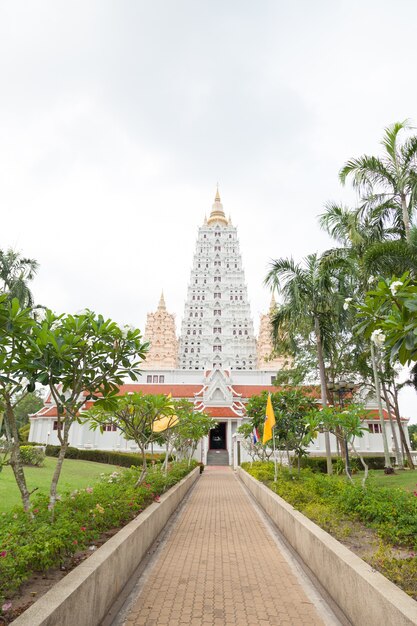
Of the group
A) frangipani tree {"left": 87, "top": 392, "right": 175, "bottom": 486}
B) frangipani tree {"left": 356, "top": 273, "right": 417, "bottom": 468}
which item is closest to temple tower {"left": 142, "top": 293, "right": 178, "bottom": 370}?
frangipani tree {"left": 87, "top": 392, "right": 175, "bottom": 486}

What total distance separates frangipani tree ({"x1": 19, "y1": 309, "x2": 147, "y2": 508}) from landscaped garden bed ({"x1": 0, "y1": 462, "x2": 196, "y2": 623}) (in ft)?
1.60

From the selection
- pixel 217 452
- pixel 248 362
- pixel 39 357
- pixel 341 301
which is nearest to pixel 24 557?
pixel 39 357

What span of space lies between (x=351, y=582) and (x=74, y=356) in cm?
402

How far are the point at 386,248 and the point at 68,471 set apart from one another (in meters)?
16.5

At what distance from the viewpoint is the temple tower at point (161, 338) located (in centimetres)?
7427

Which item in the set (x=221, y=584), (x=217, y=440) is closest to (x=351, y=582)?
(x=221, y=584)

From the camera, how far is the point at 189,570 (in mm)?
6008

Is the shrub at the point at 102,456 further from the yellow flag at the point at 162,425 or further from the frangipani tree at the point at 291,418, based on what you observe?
the frangipani tree at the point at 291,418

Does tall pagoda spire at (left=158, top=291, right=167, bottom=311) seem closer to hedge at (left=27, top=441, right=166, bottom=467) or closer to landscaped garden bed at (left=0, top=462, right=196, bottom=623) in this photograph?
hedge at (left=27, top=441, right=166, bottom=467)

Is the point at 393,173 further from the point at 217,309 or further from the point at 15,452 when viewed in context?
the point at 217,309

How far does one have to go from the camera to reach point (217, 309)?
72438 mm

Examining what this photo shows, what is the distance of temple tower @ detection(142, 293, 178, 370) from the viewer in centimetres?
7427

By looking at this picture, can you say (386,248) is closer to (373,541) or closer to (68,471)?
(373,541)

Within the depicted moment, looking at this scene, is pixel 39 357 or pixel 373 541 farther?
pixel 373 541
